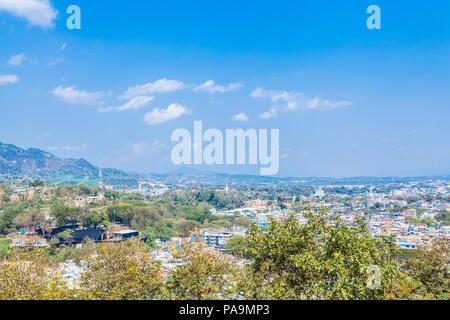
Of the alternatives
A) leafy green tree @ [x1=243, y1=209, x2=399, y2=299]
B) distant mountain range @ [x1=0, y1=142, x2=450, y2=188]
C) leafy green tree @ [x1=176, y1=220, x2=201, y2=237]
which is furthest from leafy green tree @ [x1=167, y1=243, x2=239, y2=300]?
distant mountain range @ [x1=0, y1=142, x2=450, y2=188]

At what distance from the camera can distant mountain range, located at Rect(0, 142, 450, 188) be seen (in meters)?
54.8

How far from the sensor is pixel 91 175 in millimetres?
62625

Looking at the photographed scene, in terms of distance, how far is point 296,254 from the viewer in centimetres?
396

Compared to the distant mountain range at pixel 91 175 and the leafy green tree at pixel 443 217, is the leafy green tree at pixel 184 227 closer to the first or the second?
the leafy green tree at pixel 443 217

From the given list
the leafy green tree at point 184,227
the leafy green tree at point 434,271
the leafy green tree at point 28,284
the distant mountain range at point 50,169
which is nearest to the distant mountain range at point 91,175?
the distant mountain range at point 50,169

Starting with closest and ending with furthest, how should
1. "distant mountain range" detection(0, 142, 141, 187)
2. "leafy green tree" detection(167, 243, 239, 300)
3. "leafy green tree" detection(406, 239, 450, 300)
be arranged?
"leafy green tree" detection(167, 243, 239, 300)
"leafy green tree" detection(406, 239, 450, 300)
"distant mountain range" detection(0, 142, 141, 187)

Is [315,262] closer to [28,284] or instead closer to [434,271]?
[434,271]

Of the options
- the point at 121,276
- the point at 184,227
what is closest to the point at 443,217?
the point at 184,227

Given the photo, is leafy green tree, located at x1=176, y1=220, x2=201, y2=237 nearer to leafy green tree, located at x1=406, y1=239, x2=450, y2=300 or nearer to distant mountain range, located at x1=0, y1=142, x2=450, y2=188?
leafy green tree, located at x1=406, y1=239, x2=450, y2=300

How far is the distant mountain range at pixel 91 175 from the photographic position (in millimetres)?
54847
